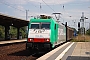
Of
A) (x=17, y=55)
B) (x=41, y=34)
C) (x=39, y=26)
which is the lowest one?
(x=17, y=55)

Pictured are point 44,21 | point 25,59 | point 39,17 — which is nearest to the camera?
point 25,59

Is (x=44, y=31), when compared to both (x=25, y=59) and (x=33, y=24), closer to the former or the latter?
(x=33, y=24)

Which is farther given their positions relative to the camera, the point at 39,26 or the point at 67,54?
the point at 39,26

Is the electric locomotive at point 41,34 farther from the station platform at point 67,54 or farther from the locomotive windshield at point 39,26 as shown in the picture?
the station platform at point 67,54

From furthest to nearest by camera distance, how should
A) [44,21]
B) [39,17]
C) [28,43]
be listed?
[39,17] < [44,21] < [28,43]

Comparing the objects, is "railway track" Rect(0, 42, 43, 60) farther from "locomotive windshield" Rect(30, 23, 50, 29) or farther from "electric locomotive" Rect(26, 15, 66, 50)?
"locomotive windshield" Rect(30, 23, 50, 29)

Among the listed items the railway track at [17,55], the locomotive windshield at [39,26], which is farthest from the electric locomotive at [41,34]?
the railway track at [17,55]

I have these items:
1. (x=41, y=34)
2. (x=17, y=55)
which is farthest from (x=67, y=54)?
(x=17, y=55)

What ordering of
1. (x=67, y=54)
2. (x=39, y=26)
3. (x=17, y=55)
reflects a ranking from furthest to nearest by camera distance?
(x=17, y=55), (x=39, y=26), (x=67, y=54)

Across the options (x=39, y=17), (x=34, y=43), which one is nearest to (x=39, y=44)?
(x=34, y=43)

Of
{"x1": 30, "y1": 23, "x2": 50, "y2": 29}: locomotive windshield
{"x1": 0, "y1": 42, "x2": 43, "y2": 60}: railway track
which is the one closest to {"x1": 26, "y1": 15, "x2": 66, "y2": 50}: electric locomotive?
{"x1": 30, "y1": 23, "x2": 50, "y2": 29}: locomotive windshield

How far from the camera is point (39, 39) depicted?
1678cm

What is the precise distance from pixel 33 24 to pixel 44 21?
929mm

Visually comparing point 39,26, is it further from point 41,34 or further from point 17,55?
point 17,55
